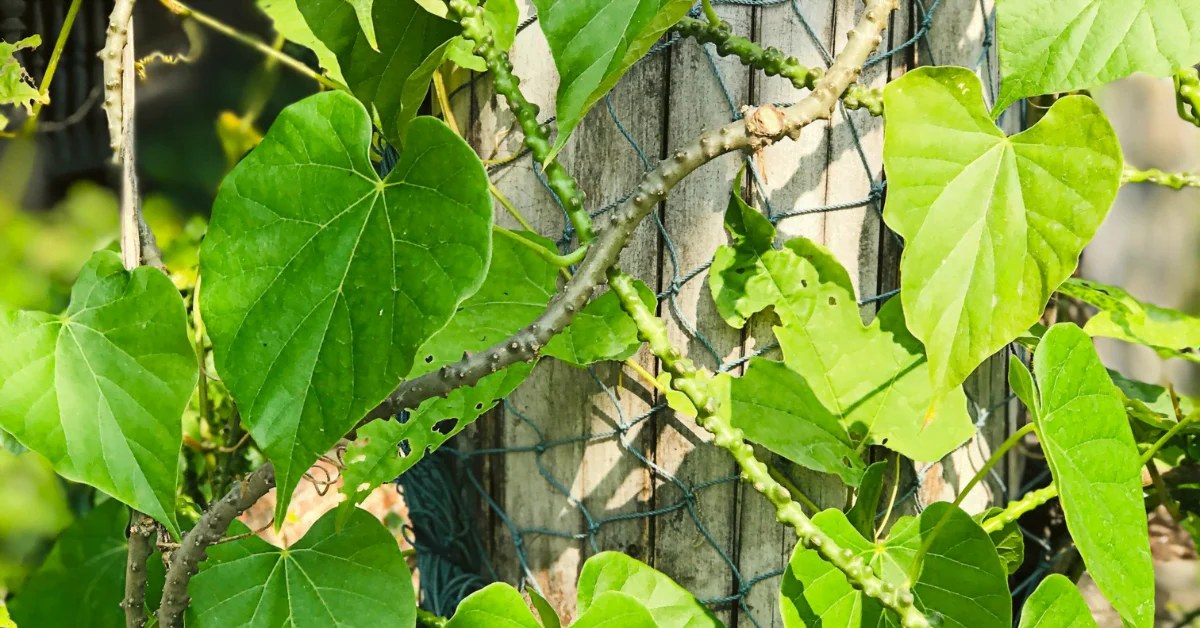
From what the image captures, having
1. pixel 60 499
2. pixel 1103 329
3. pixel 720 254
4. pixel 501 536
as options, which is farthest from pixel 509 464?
pixel 60 499

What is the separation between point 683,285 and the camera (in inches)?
36.7

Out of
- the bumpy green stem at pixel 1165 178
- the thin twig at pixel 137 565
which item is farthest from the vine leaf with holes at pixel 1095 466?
the thin twig at pixel 137 565

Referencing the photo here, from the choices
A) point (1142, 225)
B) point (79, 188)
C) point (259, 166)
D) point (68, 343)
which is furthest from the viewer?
point (79, 188)

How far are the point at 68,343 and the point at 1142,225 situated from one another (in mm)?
1630

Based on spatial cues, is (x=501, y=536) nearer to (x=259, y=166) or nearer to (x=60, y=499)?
(x=259, y=166)

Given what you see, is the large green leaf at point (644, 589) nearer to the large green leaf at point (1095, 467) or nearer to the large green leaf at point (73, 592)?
the large green leaf at point (1095, 467)

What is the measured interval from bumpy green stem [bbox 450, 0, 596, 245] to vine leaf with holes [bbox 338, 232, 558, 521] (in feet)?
0.24

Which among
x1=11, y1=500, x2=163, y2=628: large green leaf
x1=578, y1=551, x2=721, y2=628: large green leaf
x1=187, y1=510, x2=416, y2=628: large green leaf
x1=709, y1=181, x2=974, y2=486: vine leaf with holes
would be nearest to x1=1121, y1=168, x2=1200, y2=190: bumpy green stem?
x1=709, y1=181, x2=974, y2=486: vine leaf with holes

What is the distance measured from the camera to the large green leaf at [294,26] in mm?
969

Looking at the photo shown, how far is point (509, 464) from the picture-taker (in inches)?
41.4

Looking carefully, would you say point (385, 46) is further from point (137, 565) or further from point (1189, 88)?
point (1189, 88)

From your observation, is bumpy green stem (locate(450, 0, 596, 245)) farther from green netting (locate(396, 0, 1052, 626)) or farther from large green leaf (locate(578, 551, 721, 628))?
large green leaf (locate(578, 551, 721, 628))

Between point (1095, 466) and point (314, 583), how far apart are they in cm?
73

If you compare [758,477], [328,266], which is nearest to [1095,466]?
[758,477]
